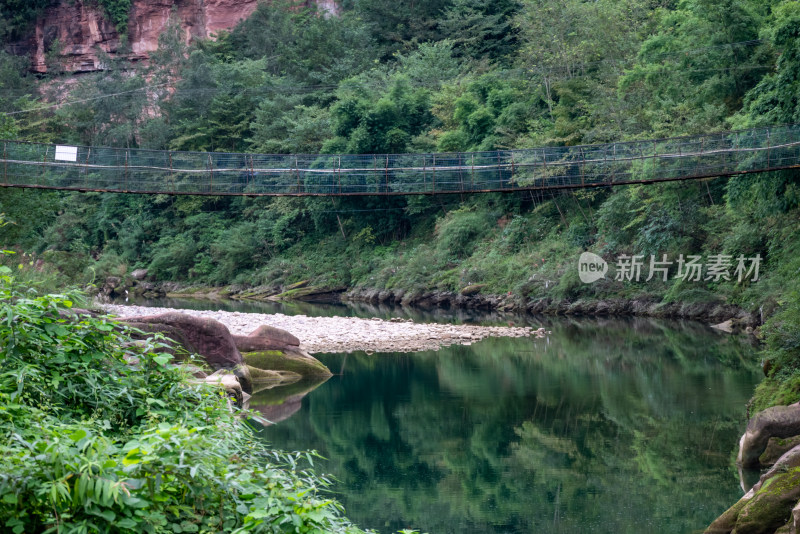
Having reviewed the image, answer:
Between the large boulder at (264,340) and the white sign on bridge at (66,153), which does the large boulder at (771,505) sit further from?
the white sign on bridge at (66,153)

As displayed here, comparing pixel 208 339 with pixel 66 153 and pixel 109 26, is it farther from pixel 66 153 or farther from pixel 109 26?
pixel 109 26

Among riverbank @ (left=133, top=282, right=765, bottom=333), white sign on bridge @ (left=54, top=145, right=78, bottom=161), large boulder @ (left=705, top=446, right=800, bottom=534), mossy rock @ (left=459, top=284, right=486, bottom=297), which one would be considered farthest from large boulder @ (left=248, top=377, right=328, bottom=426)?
mossy rock @ (left=459, top=284, right=486, bottom=297)

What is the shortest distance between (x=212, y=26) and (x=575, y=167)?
2692 centimetres

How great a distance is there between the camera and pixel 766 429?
6.38 metres

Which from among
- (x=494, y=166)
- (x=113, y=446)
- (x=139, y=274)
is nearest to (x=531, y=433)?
(x=113, y=446)

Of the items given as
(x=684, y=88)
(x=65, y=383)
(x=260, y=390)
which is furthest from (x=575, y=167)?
(x=65, y=383)

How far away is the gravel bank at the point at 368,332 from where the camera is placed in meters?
14.3

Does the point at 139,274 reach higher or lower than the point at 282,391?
lower

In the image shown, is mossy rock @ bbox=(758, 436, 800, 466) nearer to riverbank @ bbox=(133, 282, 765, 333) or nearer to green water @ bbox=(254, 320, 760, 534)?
green water @ bbox=(254, 320, 760, 534)

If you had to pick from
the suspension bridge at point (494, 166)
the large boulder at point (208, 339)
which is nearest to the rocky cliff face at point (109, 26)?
the suspension bridge at point (494, 166)

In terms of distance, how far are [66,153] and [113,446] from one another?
15313 millimetres

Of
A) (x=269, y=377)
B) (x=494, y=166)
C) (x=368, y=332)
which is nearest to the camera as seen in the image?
(x=269, y=377)

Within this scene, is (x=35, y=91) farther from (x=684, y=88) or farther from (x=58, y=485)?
(x=58, y=485)

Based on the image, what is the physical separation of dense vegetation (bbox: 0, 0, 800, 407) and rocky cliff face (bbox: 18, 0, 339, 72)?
4.74 feet
